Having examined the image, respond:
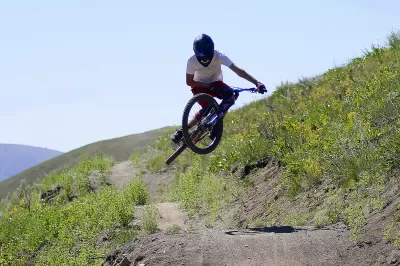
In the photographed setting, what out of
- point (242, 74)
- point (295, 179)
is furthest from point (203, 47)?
point (295, 179)

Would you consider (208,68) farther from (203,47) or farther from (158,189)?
(158,189)

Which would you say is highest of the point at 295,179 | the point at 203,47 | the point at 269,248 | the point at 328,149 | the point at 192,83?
the point at 203,47

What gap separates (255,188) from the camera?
521 inches

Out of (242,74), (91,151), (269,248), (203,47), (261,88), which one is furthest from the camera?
(91,151)

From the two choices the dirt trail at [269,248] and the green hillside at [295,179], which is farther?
the green hillside at [295,179]

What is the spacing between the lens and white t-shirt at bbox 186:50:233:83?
1084 cm

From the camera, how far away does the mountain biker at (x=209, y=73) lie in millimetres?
10570

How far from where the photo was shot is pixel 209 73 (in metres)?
10.9

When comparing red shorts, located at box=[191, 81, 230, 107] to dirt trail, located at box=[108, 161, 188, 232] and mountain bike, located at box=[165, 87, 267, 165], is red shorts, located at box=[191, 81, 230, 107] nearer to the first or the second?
mountain bike, located at box=[165, 87, 267, 165]

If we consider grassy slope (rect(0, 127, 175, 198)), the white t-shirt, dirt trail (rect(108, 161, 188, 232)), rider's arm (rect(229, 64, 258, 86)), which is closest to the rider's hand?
rider's arm (rect(229, 64, 258, 86))

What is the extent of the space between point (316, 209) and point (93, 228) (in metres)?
4.84

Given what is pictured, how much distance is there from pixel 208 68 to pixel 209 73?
116 mm

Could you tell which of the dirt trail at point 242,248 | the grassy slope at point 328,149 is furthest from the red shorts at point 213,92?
the dirt trail at point 242,248

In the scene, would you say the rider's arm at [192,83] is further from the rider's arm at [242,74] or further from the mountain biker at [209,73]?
the rider's arm at [242,74]
